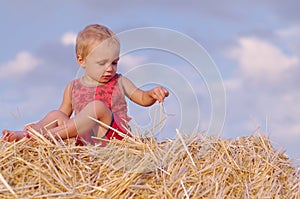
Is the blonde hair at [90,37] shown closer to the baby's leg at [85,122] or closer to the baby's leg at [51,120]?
the baby's leg at [51,120]

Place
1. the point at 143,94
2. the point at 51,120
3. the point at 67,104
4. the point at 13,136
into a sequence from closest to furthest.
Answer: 1. the point at 13,136
2. the point at 51,120
3. the point at 143,94
4. the point at 67,104

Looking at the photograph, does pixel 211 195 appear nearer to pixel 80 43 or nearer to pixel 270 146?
pixel 270 146

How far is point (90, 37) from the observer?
347cm

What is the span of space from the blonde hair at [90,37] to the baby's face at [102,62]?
4cm

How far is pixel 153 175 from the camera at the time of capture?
232cm

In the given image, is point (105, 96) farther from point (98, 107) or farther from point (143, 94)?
point (98, 107)

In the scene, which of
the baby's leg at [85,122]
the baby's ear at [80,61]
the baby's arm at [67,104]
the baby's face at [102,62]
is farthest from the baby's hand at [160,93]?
the baby's arm at [67,104]

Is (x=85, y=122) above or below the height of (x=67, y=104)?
below

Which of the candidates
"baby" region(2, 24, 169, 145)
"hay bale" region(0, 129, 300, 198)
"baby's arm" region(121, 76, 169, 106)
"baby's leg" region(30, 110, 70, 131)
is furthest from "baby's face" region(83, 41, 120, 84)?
"hay bale" region(0, 129, 300, 198)

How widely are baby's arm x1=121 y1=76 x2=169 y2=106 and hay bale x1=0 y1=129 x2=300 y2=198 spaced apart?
1.12 feet

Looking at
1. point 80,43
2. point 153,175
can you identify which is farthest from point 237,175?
point 80,43

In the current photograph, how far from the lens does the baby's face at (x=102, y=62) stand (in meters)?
3.28

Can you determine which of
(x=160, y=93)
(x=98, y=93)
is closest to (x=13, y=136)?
(x=160, y=93)

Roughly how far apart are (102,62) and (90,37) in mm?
205
